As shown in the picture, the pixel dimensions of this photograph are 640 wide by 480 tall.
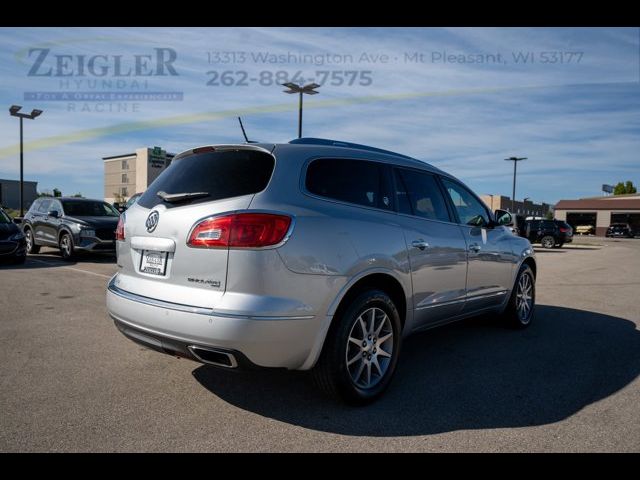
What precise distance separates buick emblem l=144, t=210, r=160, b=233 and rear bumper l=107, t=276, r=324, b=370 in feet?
1.53

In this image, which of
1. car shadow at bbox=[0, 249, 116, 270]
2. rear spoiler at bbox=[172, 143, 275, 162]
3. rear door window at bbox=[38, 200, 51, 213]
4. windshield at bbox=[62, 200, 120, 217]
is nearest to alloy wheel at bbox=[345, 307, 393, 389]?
rear spoiler at bbox=[172, 143, 275, 162]

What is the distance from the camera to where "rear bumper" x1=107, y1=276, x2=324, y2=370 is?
2783 millimetres

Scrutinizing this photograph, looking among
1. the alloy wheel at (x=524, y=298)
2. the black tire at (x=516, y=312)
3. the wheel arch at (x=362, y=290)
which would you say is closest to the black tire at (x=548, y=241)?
the alloy wheel at (x=524, y=298)

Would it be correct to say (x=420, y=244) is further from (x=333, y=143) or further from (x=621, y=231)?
(x=621, y=231)

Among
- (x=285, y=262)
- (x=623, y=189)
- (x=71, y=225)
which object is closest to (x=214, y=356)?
(x=285, y=262)

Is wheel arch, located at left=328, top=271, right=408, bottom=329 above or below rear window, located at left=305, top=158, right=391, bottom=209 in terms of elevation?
below

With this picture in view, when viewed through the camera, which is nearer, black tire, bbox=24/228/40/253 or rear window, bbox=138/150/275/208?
rear window, bbox=138/150/275/208

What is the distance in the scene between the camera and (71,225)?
11.9 meters

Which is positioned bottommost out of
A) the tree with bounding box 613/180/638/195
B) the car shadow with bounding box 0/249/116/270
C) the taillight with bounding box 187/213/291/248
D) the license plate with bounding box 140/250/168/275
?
the car shadow with bounding box 0/249/116/270

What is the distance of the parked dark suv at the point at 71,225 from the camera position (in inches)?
460

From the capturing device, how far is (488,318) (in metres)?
6.33

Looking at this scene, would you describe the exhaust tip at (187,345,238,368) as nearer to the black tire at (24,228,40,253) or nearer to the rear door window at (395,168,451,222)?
the rear door window at (395,168,451,222)
